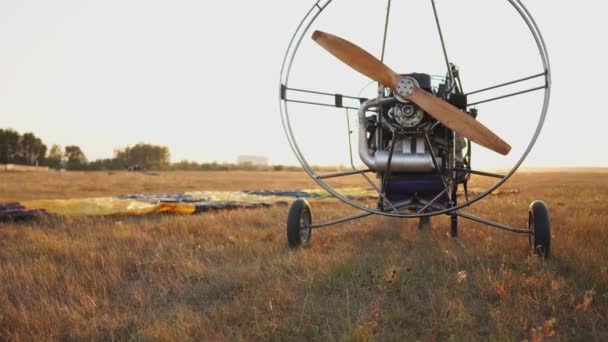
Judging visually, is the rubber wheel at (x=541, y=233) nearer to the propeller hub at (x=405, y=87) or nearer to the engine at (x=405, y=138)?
the engine at (x=405, y=138)

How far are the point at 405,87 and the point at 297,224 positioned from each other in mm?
1947

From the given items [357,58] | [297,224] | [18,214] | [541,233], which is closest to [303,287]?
[297,224]

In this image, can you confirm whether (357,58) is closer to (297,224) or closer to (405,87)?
(405,87)

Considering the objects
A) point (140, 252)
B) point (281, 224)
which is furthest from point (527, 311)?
point (281, 224)

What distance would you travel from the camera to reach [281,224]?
720 cm

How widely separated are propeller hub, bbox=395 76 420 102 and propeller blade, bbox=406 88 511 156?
0.24ft

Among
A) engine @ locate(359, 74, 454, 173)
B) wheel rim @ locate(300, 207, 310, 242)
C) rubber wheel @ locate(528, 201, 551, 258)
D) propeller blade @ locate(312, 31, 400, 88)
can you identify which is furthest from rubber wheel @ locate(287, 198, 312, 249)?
rubber wheel @ locate(528, 201, 551, 258)

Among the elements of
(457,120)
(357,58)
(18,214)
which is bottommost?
(18,214)

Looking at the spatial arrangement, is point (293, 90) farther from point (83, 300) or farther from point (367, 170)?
point (83, 300)

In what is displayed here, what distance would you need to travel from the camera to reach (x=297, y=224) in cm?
511

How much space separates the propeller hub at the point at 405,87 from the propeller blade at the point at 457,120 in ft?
0.24

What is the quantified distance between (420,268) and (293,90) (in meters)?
2.29

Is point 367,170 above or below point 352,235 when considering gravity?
above

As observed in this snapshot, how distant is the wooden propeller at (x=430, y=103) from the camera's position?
409cm
